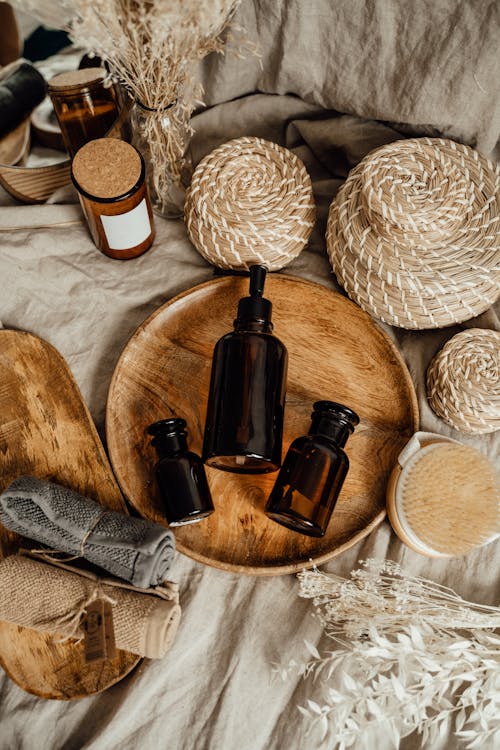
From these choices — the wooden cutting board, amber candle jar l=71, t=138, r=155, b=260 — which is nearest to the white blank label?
amber candle jar l=71, t=138, r=155, b=260

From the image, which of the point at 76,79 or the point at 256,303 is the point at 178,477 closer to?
the point at 256,303

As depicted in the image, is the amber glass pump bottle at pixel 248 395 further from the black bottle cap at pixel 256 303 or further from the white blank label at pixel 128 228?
the white blank label at pixel 128 228

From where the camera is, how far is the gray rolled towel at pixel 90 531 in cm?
73

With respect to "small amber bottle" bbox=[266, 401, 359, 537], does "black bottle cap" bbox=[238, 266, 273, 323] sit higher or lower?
higher

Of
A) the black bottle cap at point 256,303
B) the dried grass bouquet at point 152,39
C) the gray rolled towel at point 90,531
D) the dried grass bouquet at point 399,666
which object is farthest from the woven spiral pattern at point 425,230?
the gray rolled towel at point 90,531

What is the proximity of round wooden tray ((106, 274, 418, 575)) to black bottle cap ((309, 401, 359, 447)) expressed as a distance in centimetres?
9

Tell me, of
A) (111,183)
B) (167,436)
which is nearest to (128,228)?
(111,183)

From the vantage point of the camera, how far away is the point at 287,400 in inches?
34.6

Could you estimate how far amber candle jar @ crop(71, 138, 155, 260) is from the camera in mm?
830

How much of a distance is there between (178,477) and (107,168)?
48 cm

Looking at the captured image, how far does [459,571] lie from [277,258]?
22.1 inches

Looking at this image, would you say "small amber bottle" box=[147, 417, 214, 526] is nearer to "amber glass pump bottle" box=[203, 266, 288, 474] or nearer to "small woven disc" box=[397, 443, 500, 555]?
"amber glass pump bottle" box=[203, 266, 288, 474]

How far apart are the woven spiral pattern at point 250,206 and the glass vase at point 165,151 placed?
7 centimetres

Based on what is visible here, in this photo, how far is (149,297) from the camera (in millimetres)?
962
